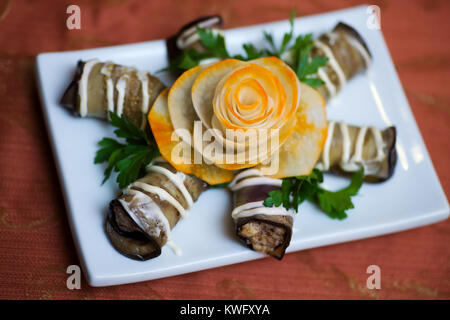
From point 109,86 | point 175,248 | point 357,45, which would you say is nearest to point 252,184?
point 175,248

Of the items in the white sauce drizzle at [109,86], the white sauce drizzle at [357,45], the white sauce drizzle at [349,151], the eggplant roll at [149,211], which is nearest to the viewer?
the eggplant roll at [149,211]

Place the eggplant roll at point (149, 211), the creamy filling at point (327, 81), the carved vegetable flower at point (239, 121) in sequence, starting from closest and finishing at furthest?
1. the carved vegetable flower at point (239, 121)
2. the eggplant roll at point (149, 211)
3. the creamy filling at point (327, 81)

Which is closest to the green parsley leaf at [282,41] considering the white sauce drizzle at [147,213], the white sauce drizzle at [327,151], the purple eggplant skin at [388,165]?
the white sauce drizzle at [327,151]

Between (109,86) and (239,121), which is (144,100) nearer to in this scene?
(109,86)

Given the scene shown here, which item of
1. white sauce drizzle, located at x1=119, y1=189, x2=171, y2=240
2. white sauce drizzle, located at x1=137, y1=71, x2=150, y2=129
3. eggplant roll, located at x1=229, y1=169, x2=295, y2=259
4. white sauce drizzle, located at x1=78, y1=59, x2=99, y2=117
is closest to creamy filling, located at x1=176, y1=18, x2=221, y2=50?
white sauce drizzle, located at x1=137, y1=71, x2=150, y2=129

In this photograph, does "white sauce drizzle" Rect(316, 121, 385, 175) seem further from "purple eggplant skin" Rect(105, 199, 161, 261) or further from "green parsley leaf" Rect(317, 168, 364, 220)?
"purple eggplant skin" Rect(105, 199, 161, 261)

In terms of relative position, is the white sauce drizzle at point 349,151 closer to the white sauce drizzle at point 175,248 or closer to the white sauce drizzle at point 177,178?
the white sauce drizzle at point 177,178
